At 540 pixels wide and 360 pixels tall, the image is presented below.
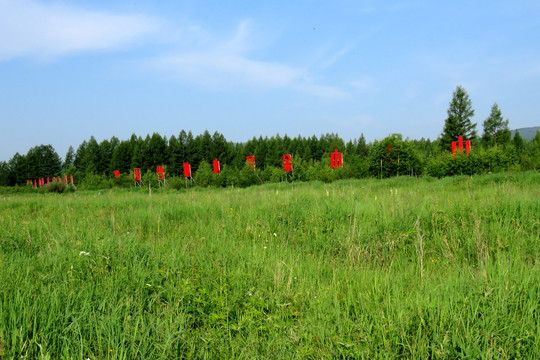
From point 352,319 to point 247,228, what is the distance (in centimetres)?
252

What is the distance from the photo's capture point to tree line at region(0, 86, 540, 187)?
30562 mm

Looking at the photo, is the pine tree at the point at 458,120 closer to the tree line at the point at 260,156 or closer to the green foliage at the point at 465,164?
the tree line at the point at 260,156

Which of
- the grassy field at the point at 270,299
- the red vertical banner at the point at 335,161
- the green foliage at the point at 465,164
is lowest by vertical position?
the grassy field at the point at 270,299

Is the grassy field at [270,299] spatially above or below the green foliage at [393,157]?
below

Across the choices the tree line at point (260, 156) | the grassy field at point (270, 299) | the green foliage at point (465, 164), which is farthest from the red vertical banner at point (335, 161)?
the grassy field at point (270, 299)

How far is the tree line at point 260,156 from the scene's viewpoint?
1203 inches

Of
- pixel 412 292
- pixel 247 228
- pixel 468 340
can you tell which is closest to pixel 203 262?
pixel 247 228

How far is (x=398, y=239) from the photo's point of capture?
4.14 meters

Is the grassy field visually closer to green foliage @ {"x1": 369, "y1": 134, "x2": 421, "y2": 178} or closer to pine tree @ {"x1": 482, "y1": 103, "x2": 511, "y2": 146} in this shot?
green foliage @ {"x1": 369, "y1": 134, "x2": 421, "y2": 178}

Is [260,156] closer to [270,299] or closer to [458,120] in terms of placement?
[458,120]

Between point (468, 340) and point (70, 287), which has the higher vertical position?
point (70, 287)

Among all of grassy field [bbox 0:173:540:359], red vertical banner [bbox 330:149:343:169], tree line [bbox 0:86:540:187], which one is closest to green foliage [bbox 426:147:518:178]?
tree line [bbox 0:86:540:187]

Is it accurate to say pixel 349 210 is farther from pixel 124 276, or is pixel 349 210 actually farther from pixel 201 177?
pixel 201 177

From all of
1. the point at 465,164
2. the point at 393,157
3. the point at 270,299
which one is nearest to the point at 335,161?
the point at 393,157
